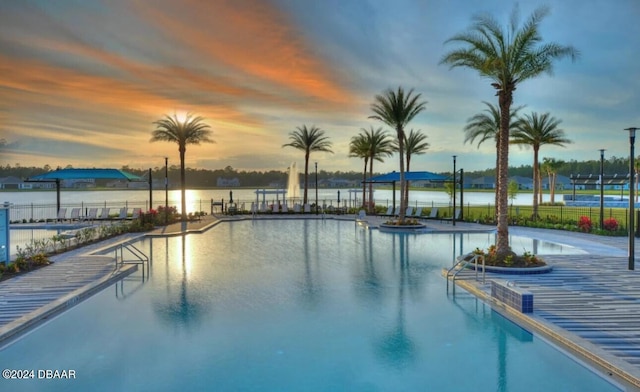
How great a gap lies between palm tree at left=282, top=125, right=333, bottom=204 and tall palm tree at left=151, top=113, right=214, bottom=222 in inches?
331

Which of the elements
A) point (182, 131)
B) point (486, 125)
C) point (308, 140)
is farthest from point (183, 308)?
point (308, 140)

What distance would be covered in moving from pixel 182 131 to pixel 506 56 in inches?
868

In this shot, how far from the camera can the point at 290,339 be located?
6848mm

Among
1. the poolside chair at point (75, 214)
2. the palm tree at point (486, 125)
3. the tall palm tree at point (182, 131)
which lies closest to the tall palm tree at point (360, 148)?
Result: the palm tree at point (486, 125)

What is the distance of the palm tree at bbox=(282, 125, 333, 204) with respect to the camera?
1390 inches

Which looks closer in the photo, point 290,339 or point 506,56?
point 290,339

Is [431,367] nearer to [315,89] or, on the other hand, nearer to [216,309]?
[216,309]

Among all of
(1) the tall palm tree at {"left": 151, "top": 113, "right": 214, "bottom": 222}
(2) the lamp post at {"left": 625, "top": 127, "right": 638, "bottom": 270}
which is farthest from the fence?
(2) the lamp post at {"left": 625, "top": 127, "right": 638, "bottom": 270}

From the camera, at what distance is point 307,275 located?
11.7 metres

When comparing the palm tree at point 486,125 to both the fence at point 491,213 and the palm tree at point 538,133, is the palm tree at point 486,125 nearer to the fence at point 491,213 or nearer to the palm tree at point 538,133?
the fence at point 491,213

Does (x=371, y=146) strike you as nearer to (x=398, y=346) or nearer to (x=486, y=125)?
(x=486, y=125)

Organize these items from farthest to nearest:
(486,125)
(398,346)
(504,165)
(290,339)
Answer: (486,125) < (504,165) < (290,339) < (398,346)

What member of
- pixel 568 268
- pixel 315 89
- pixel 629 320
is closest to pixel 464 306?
pixel 629 320

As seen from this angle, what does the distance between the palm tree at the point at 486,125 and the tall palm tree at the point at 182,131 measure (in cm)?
1768
